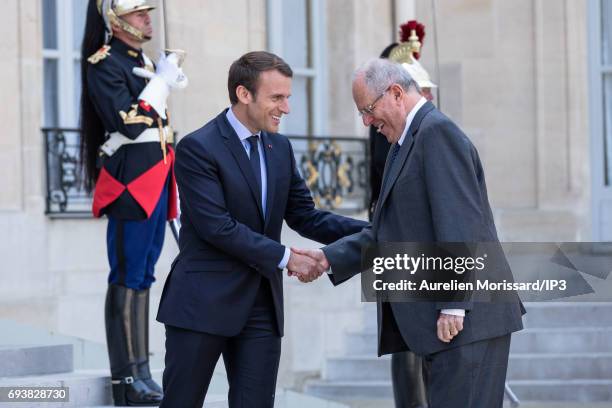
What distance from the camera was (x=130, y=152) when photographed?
19.8 feet

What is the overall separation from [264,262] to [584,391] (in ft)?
15.3

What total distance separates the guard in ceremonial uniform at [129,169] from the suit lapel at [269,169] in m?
1.10

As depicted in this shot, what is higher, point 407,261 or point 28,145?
point 28,145

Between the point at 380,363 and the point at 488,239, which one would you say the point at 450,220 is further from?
the point at 380,363

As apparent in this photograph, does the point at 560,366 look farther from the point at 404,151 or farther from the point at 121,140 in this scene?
the point at 404,151

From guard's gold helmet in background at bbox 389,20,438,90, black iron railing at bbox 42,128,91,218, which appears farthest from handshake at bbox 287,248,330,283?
black iron railing at bbox 42,128,91,218

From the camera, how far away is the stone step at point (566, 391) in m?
8.84

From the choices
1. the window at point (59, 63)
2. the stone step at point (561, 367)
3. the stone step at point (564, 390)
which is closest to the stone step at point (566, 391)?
the stone step at point (564, 390)

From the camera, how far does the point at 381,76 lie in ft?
14.9

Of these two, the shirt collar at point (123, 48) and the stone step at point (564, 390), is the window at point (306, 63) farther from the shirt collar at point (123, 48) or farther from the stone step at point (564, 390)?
the shirt collar at point (123, 48)

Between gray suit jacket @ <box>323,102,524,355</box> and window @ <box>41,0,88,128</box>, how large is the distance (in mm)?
4608

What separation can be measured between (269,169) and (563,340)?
5.04 meters

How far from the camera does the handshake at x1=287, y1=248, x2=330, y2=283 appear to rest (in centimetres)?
486

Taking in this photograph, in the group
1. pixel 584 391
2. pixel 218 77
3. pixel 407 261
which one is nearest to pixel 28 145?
pixel 218 77
